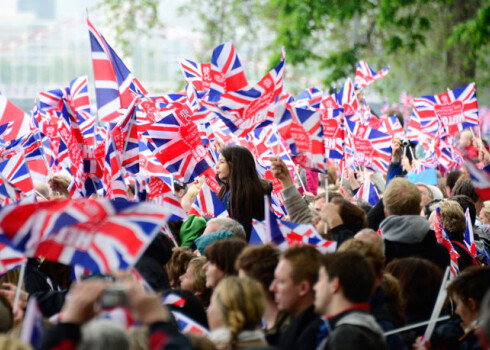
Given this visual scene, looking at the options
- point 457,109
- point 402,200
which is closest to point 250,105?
point 402,200

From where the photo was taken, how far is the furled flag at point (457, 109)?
1144 cm

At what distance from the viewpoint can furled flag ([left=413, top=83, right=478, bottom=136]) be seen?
1144 cm

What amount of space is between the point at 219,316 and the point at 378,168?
22.7 feet

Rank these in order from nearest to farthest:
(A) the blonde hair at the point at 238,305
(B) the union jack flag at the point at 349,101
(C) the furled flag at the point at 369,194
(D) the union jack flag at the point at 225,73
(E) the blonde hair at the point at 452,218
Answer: (A) the blonde hair at the point at 238,305 < (E) the blonde hair at the point at 452,218 < (D) the union jack flag at the point at 225,73 < (C) the furled flag at the point at 369,194 < (B) the union jack flag at the point at 349,101

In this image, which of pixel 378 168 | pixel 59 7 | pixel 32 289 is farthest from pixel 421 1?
pixel 59 7

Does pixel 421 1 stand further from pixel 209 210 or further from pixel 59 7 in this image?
pixel 59 7

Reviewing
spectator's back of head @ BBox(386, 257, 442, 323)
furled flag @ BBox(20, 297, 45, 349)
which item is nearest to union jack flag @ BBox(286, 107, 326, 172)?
spectator's back of head @ BBox(386, 257, 442, 323)

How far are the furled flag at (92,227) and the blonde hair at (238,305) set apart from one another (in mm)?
541

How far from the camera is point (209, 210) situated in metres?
7.73

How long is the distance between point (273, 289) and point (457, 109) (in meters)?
7.68

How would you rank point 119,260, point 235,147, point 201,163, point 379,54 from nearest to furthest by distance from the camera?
point 119,260, point 235,147, point 201,163, point 379,54

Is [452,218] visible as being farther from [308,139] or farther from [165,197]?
[165,197]

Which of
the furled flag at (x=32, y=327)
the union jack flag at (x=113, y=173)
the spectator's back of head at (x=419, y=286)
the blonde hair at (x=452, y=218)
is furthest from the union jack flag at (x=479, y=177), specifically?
the union jack flag at (x=113, y=173)

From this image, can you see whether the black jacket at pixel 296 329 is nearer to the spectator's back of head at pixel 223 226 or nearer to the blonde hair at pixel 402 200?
the spectator's back of head at pixel 223 226
